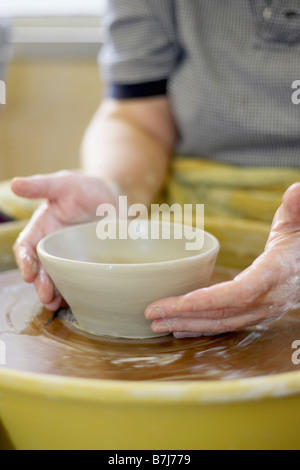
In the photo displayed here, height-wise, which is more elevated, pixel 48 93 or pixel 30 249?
pixel 30 249

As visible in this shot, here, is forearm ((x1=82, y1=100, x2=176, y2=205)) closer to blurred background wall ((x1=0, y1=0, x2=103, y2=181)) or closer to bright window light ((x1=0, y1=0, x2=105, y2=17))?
blurred background wall ((x1=0, y1=0, x2=103, y2=181))

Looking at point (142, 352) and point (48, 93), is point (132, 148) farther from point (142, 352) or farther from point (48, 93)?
point (48, 93)

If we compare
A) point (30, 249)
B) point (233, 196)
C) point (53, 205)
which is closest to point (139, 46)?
point (233, 196)

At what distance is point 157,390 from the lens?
0.49 metres

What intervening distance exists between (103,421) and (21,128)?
7.24 feet

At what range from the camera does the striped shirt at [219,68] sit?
1.14m

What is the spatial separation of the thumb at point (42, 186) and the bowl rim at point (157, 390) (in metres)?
0.44

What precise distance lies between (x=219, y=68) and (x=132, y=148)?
0.26 metres

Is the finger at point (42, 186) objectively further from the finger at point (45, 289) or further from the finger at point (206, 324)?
the finger at point (206, 324)

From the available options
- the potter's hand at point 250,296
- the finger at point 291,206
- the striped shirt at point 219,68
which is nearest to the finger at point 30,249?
the potter's hand at point 250,296

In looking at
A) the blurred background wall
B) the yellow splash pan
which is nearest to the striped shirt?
the yellow splash pan

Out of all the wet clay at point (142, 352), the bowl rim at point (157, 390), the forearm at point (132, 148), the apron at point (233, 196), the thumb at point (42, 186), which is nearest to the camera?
the bowl rim at point (157, 390)

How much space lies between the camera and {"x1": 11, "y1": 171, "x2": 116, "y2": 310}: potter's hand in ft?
2.68
